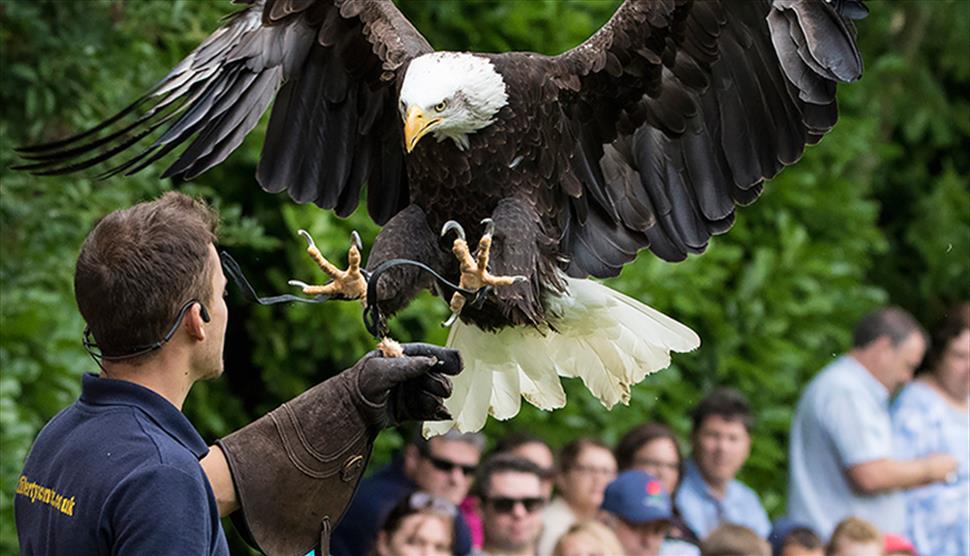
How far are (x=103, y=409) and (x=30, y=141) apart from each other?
10.6ft

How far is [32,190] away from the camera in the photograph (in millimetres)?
5762

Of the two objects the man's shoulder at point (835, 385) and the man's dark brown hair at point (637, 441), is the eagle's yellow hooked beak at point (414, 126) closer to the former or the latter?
the man's dark brown hair at point (637, 441)

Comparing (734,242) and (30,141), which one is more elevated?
(30,141)

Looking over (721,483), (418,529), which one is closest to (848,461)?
(721,483)

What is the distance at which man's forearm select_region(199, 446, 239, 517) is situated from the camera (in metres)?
3.18

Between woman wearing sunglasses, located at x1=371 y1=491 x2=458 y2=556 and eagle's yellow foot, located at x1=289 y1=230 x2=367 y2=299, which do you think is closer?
eagle's yellow foot, located at x1=289 y1=230 x2=367 y2=299

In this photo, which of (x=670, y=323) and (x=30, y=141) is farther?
(x=30, y=141)

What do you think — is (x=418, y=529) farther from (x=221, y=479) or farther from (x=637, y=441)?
(x=221, y=479)

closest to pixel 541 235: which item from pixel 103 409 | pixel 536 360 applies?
pixel 536 360

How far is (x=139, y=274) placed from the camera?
2760 millimetres

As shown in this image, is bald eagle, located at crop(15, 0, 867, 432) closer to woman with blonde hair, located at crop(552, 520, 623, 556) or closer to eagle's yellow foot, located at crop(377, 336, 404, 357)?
eagle's yellow foot, located at crop(377, 336, 404, 357)

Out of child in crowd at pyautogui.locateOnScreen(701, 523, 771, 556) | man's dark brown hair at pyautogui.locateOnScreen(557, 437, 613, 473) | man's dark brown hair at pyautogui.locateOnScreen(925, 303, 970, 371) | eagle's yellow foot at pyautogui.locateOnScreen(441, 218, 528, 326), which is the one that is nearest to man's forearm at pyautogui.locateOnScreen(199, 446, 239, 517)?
eagle's yellow foot at pyautogui.locateOnScreen(441, 218, 528, 326)

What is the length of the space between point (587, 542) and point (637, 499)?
393mm

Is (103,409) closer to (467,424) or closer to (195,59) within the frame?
(467,424)
